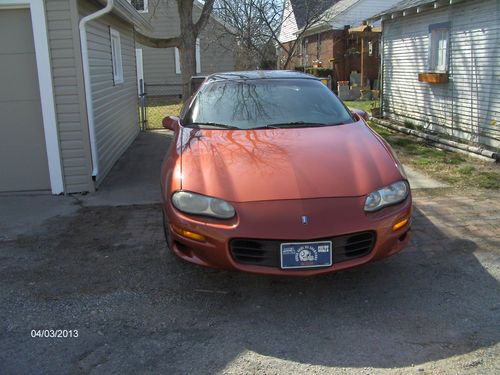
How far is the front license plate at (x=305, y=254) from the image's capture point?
328 centimetres

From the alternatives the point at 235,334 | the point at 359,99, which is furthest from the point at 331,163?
the point at 359,99

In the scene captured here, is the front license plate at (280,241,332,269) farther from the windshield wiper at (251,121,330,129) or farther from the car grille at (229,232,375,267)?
the windshield wiper at (251,121,330,129)

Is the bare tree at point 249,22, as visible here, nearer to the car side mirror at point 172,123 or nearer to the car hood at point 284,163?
the car side mirror at point 172,123

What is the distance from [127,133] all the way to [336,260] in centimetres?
815

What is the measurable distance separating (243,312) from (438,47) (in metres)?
8.95

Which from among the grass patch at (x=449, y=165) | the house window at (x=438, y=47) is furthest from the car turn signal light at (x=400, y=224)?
the house window at (x=438, y=47)

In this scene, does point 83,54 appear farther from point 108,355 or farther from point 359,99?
point 359,99

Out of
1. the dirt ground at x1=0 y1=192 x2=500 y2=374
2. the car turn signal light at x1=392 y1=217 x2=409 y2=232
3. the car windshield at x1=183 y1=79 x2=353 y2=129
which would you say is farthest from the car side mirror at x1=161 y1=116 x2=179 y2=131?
the car turn signal light at x1=392 y1=217 x2=409 y2=232

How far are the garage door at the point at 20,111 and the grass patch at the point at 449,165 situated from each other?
5415 millimetres

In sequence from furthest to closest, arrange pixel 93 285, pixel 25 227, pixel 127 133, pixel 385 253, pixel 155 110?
pixel 155 110, pixel 127 133, pixel 25 227, pixel 93 285, pixel 385 253

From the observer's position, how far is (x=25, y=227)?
536 cm

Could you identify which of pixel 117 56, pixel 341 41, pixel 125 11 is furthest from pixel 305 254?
pixel 341 41

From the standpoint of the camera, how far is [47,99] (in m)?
6.27

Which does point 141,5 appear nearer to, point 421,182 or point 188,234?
point 421,182
